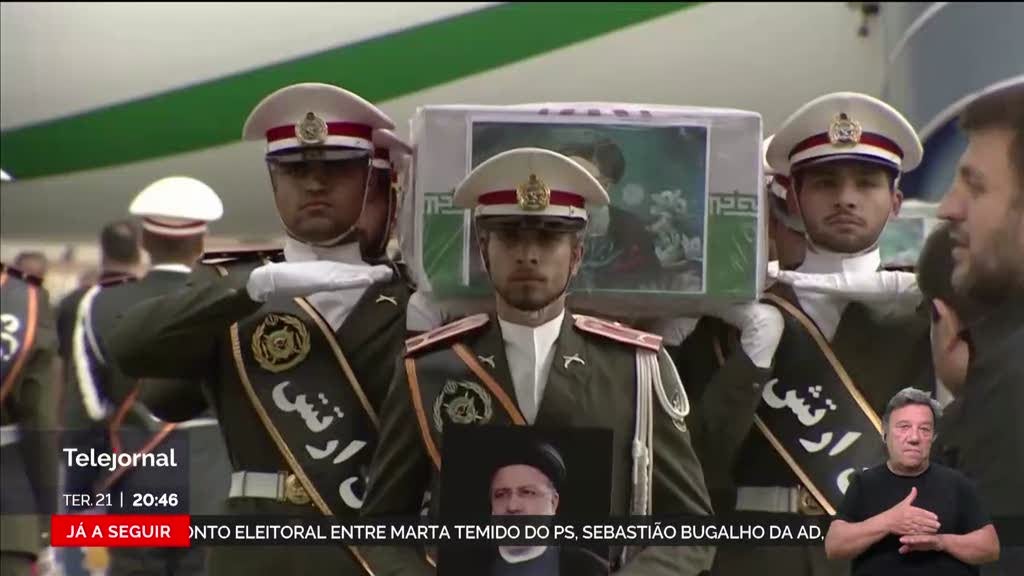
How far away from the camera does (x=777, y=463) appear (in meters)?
3.82

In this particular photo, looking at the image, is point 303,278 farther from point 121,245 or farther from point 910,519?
point 121,245

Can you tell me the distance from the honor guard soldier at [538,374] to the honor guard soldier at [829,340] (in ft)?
0.59

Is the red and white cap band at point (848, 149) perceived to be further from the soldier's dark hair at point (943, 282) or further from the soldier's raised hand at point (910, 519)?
the soldier's raised hand at point (910, 519)

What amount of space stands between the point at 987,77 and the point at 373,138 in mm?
2404

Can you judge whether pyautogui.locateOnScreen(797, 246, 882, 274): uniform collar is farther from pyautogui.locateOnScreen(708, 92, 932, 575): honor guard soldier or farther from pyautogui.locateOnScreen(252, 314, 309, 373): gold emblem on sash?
pyautogui.locateOnScreen(252, 314, 309, 373): gold emblem on sash

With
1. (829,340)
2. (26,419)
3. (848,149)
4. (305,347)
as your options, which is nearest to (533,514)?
(305,347)

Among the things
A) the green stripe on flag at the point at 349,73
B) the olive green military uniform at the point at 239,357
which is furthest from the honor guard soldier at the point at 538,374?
the green stripe on flag at the point at 349,73

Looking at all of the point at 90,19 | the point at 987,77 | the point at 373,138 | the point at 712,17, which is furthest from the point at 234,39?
the point at 373,138

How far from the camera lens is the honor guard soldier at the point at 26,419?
3.98m

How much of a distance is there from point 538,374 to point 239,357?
1.80 ft

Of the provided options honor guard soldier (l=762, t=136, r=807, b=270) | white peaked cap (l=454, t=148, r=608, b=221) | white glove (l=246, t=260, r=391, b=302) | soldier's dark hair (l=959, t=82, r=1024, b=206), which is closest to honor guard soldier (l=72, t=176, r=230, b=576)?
white glove (l=246, t=260, r=391, b=302)

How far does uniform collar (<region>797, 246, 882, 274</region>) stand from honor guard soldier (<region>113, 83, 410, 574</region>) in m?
0.72

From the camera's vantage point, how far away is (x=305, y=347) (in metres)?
3.79

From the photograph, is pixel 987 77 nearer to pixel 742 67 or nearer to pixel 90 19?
pixel 742 67
